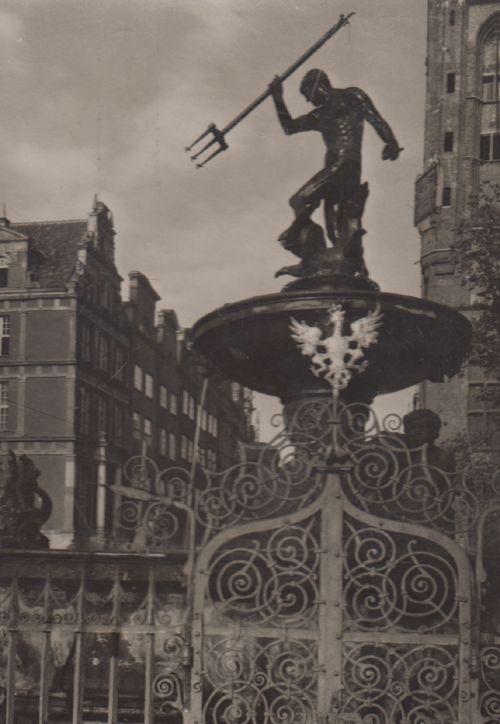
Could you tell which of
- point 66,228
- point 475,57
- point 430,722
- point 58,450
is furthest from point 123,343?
point 430,722

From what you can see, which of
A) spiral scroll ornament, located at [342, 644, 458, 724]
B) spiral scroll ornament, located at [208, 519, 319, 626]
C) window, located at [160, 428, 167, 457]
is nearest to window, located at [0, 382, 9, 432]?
window, located at [160, 428, 167, 457]

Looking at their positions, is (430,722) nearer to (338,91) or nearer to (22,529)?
(22,529)

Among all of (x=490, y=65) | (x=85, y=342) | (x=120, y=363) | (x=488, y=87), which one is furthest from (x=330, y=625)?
(x=120, y=363)

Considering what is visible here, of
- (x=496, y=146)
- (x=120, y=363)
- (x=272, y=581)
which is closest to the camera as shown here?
(x=272, y=581)

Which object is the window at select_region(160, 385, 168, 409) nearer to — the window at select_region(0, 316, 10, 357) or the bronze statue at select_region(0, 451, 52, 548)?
the window at select_region(0, 316, 10, 357)

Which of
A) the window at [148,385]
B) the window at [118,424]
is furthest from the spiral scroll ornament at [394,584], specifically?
the window at [148,385]

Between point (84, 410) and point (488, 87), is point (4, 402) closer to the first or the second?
point (84, 410)

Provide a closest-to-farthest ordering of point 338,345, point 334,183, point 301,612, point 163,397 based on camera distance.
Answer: point 301,612 → point 338,345 → point 334,183 → point 163,397

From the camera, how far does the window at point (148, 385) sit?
5111 cm

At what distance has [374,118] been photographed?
8.97m

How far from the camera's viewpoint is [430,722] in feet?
20.7

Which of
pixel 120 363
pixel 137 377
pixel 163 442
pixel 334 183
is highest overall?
pixel 120 363

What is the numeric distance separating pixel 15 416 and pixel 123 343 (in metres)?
8.51

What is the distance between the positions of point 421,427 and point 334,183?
2.16 m
